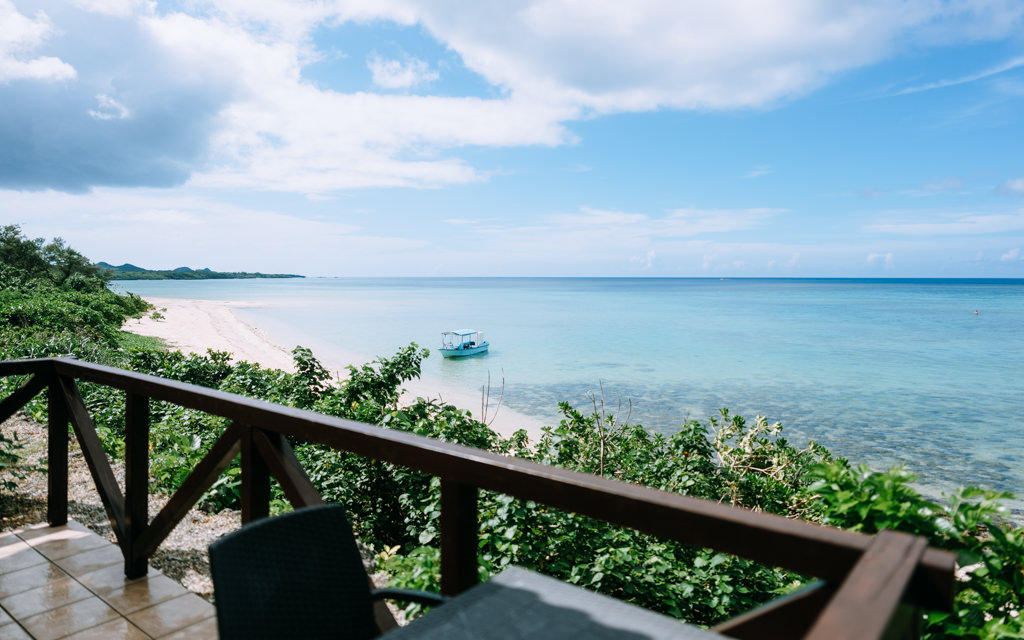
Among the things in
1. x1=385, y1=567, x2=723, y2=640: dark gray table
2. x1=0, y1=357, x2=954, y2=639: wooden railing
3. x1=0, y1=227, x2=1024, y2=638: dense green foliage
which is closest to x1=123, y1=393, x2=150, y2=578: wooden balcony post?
x1=0, y1=357, x2=954, y2=639: wooden railing

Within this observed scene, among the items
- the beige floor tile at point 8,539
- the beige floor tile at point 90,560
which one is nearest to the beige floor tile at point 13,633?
the beige floor tile at point 90,560

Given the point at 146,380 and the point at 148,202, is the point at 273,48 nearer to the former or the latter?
the point at 146,380

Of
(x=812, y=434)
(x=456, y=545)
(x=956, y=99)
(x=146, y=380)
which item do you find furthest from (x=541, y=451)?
(x=956, y=99)

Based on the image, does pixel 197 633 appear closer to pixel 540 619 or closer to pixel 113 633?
pixel 113 633

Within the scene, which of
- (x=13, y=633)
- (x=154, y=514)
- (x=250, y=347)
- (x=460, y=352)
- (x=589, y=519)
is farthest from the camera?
(x=460, y=352)

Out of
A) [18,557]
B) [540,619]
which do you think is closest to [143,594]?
[18,557]

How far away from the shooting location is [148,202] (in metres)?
48.4

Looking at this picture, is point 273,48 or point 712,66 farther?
point 712,66

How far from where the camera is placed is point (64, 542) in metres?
3.60

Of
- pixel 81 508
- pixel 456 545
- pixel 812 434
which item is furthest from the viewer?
pixel 812 434

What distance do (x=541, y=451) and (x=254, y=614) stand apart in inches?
170

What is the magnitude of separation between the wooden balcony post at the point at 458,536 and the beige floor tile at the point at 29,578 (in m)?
2.61

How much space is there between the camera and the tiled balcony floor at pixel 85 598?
105 inches

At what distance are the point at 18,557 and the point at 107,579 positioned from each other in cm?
70
